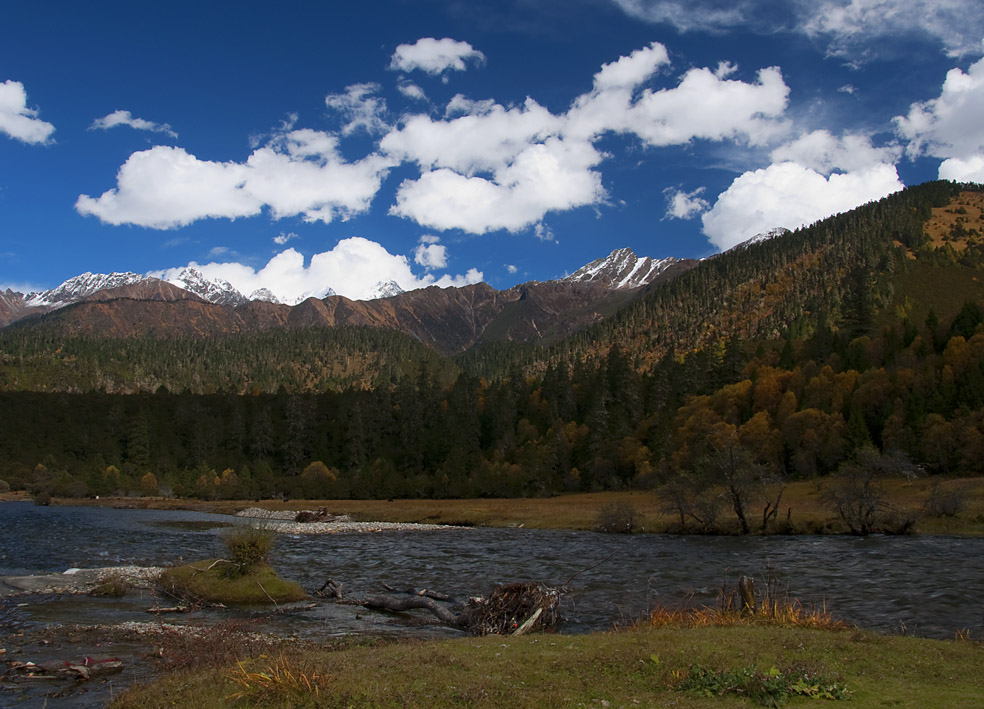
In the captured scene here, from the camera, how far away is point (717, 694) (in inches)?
468

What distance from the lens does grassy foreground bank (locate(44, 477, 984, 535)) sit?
58.4 meters

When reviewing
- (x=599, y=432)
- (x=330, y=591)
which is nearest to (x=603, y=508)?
(x=330, y=591)

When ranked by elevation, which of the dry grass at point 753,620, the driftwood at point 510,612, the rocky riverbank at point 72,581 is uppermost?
the dry grass at point 753,620

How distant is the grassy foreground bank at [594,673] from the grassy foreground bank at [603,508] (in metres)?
48.0

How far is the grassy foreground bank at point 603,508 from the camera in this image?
192 ft

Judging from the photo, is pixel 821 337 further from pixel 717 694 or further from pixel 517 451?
pixel 717 694

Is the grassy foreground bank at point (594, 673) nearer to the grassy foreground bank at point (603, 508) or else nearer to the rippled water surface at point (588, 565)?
the rippled water surface at point (588, 565)

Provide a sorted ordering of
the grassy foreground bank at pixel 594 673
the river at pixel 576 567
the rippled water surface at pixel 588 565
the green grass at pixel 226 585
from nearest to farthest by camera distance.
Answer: the grassy foreground bank at pixel 594 673, the river at pixel 576 567, the rippled water surface at pixel 588 565, the green grass at pixel 226 585

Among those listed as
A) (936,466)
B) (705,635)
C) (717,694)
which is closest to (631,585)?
(705,635)

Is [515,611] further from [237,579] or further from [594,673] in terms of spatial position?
[237,579]

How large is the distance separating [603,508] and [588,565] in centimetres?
2779

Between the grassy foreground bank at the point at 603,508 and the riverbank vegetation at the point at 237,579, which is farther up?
the riverbank vegetation at the point at 237,579

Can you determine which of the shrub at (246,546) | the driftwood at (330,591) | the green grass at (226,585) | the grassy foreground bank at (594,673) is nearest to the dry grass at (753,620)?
the grassy foreground bank at (594,673)

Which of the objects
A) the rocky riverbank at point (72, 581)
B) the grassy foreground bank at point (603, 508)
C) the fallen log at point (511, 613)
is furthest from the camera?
the grassy foreground bank at point (603, 508)
